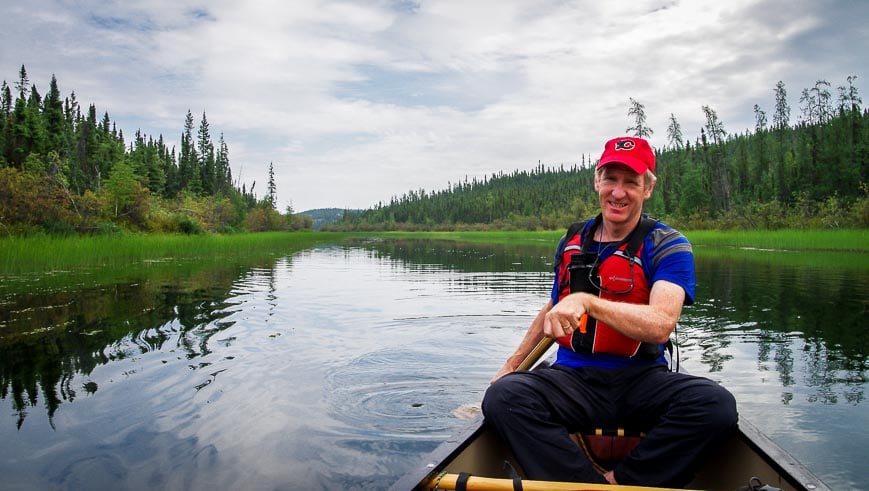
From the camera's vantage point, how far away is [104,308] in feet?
35.6

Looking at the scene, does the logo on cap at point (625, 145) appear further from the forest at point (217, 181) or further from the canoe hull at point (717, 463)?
the forest at point (217, 181)

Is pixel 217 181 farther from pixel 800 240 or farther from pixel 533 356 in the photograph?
pixel 533 356

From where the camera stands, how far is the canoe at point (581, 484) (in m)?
2.53

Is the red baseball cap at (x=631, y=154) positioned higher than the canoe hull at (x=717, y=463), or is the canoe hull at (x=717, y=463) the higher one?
the red baseball cap at (x=631, y=154)

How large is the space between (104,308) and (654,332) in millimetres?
10537

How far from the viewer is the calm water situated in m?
4.47

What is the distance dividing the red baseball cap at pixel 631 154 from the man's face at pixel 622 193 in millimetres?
54

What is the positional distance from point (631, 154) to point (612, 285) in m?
0.75

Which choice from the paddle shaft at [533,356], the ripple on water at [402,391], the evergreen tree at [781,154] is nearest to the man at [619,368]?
the paddle shaft at [533,356]

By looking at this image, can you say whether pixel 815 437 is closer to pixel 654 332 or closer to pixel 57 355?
pixel 654 332

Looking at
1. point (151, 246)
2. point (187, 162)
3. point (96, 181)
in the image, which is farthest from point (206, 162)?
point (151, 246)

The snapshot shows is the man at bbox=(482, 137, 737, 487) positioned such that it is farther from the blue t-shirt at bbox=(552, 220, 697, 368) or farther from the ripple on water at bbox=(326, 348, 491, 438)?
the ripple on water at bbox=(326, 348, 491, 438)

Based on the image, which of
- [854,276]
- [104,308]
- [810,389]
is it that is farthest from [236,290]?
[854,276]

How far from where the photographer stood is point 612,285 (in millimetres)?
3439
